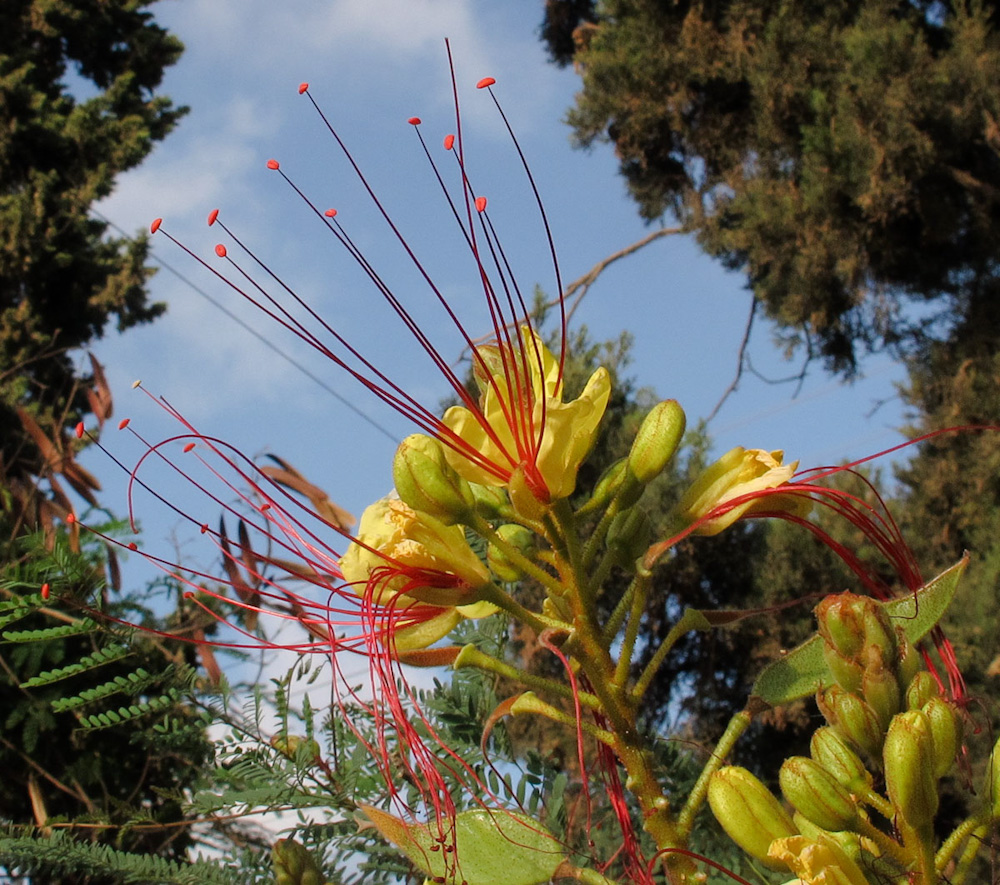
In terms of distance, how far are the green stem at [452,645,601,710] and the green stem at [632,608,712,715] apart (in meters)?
0.04

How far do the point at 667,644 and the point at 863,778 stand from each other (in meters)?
0.18

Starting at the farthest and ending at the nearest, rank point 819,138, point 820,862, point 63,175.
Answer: point 63,175 < point 819,138 < point 820,862

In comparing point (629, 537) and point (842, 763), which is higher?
point (629, 537)

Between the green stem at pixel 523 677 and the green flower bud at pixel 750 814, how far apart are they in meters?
0.12

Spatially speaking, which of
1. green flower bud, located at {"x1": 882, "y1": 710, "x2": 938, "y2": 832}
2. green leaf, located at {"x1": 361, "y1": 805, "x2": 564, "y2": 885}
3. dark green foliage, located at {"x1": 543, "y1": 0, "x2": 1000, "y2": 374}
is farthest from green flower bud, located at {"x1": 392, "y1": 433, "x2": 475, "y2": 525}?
dark green foliage, located at {"x1": 543, "y1": 0, "x2": 1000, "y2": 374}

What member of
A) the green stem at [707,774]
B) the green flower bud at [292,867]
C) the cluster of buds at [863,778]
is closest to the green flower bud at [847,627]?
the cluster of buds at [863,778]

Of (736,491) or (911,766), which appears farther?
(736,491)

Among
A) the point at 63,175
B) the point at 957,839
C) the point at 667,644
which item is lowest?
the point at 957,839

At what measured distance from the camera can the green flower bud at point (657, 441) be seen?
84 cm

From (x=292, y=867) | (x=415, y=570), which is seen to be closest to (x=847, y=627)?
(x=415, y=570)

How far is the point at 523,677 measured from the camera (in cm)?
82

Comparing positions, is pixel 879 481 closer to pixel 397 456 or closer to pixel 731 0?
pixel 731 0

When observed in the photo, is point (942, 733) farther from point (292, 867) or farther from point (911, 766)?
point (292, 867)

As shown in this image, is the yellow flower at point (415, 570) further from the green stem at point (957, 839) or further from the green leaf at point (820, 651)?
the green stem at point (957, 839)
